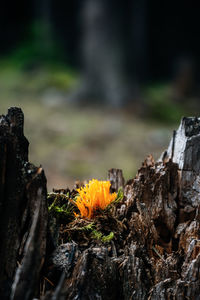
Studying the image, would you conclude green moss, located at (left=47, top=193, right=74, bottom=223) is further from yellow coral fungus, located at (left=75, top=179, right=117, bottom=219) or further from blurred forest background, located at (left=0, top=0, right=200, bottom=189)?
blurred forest background, located at (left=0, top=0, right=200, bottom=189)

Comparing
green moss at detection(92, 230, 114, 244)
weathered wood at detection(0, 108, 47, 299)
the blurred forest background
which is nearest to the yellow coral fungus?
green moss at detection(92, 230, 114, 244)

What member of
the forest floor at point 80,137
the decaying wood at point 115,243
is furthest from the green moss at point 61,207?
the forest floor at point 80,137

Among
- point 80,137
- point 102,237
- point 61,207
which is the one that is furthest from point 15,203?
point 80,137

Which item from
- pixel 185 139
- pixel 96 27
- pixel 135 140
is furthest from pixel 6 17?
pixel 185 139

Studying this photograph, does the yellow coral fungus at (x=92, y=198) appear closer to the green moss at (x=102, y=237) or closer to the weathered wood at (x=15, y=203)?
the green moss at (x=102, y=237)

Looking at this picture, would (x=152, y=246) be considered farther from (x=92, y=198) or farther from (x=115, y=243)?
(x=92, y=198)

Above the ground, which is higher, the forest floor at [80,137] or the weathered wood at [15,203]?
the forest floor at [80,137]
